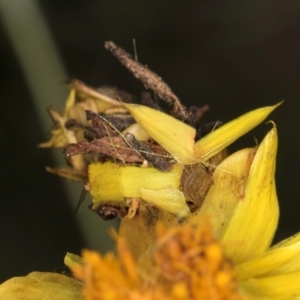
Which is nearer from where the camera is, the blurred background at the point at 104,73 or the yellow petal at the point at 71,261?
the yellow petal at the point at 71,261

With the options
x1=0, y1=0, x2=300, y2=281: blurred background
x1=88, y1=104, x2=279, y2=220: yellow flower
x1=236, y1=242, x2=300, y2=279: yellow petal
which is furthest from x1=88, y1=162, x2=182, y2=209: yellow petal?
x1=0, y1=0, x2=300, y2=281: blurred background

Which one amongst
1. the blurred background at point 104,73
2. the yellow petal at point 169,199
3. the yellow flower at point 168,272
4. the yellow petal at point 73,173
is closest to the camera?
the yellow flower at point 168,272

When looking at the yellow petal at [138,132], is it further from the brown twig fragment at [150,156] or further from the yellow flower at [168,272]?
the yellow flower at [168,272]

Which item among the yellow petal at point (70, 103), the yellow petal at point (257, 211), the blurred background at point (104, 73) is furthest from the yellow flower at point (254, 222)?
the blurred background at point (104, 73)

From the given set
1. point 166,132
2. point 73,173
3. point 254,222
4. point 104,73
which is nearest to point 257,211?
point 254,222

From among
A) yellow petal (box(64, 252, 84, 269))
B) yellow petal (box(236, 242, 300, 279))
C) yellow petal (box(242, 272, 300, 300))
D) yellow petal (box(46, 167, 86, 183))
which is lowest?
yellow petal (box(242, 272, 300, 300))

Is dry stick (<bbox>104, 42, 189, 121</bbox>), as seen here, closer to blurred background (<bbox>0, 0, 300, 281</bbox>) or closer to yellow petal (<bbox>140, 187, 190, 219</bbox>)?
yellow petal (<bbox>140, 187, 190, 219</bbox>)

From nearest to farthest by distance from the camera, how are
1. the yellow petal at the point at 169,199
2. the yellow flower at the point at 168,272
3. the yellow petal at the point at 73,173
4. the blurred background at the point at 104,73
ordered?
the yellow flower at the point at 168,272 → the yellow petal at the point at 169,199 → the yellow petal at the point at 73,173 → the blurred background at the point at 104,73
